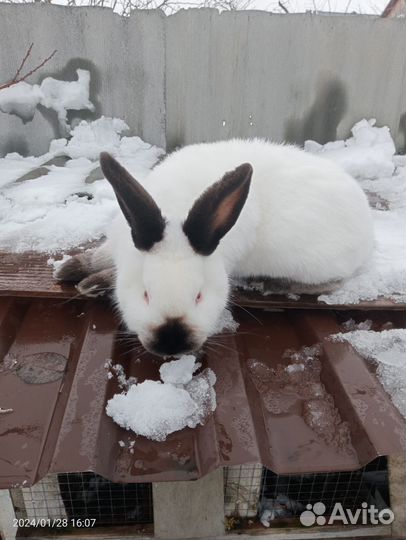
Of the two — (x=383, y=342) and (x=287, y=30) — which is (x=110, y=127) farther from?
(x=383, y=342)

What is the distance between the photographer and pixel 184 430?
5.68 feet

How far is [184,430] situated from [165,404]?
0.13 metres

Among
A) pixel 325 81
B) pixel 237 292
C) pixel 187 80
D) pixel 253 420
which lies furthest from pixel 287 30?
pixel 253 420

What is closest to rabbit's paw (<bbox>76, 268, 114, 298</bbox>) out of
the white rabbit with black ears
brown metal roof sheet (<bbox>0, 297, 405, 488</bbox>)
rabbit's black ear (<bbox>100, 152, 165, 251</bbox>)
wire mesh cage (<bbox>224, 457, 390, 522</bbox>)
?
the white rabbit with black ears

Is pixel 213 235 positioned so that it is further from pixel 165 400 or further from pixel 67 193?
pixel 67 193

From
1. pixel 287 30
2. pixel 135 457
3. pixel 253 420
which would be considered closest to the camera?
pixel 135 457

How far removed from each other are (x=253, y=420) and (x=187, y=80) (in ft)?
17.7

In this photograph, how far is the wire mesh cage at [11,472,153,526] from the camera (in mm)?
2014

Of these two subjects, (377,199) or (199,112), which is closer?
(377,199)

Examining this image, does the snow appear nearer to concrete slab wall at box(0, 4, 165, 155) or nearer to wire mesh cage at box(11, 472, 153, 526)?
wire mesh cage at box(11, 472, 153, 526)

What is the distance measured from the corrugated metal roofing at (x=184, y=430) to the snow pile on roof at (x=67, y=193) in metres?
0.75

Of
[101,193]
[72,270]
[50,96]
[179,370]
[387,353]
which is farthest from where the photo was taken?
[50,96]

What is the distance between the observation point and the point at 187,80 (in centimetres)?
604

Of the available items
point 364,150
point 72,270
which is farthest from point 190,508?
point 364,150
